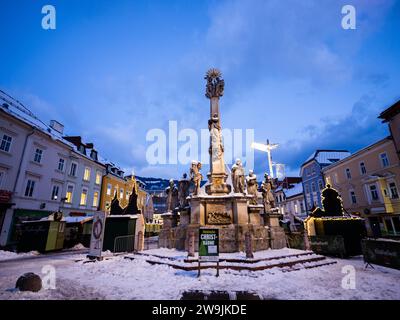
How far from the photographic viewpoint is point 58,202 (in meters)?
24.1

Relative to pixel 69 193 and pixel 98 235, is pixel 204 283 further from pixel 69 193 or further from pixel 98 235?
pixel 69 193

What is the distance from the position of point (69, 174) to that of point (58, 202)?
3662 millimetres

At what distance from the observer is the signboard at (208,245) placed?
7.17 metres

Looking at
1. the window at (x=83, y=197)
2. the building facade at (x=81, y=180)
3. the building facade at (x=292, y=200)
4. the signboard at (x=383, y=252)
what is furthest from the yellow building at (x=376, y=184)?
the window at (x=83, y=197)

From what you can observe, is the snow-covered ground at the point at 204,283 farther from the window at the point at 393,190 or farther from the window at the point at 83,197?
the window at the point at 83,197

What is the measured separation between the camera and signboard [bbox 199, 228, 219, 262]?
7.17 m

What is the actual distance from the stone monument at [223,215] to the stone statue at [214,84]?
3.45m

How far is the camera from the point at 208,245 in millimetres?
7309

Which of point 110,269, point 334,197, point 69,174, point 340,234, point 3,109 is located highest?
point 3,109

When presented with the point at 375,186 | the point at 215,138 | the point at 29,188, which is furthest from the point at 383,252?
the point at 29,188

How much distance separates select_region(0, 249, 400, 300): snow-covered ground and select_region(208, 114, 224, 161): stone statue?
7677 millimetres

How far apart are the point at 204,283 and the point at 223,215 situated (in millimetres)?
5223
